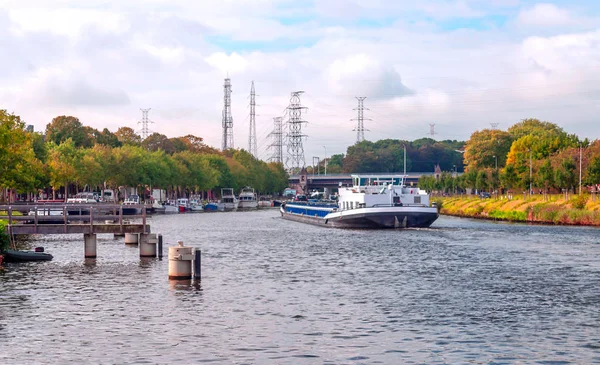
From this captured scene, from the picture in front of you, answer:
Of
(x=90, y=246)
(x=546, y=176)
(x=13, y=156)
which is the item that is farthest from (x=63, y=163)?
(x=90, y=246)

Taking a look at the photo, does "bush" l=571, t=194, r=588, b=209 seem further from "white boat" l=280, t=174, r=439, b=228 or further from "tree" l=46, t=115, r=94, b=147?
"tree" l=46, t=115, r=94, b=147

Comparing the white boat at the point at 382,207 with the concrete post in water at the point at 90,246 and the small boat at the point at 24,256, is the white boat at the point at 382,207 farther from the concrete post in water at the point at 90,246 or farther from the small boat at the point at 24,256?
the small boat at the point at 24,256

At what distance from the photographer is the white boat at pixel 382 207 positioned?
3792 inches

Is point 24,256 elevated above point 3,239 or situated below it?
below

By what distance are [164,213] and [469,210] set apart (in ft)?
212

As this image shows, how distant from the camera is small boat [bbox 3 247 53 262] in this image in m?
53.2

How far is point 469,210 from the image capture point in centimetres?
14125

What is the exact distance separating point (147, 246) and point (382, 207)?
140 feet

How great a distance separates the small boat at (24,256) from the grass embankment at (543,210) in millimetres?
64891

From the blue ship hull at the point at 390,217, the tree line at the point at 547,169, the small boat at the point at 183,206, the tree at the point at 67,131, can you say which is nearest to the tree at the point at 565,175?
the tree line at the point at 547,169

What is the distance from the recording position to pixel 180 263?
4566cm

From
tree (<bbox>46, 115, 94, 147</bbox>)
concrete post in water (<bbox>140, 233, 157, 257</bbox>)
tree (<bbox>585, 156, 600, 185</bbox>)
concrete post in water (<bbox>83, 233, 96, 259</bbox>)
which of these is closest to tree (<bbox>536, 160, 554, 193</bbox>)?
tree (<bbox>585, 156, 600, 185</bbox>)

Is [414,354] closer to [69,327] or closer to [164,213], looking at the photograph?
[69,327]

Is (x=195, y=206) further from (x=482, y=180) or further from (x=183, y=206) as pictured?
(x=482, y=180)
